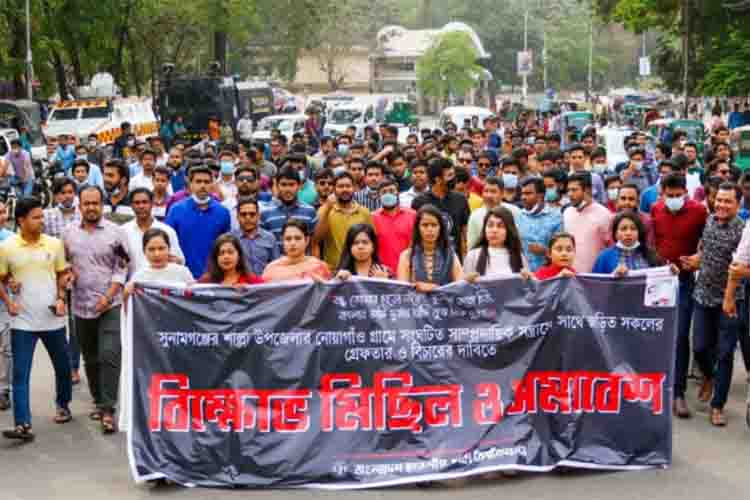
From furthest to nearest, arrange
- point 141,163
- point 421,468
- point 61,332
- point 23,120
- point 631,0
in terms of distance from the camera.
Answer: point 631,0 < point 23,120 < point 141,163 < point 61,332 < point 421,468

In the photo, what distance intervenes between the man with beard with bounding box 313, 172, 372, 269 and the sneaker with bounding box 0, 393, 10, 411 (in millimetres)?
2667

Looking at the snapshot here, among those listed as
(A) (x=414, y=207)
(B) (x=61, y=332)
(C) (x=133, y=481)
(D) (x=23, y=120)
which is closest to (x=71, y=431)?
(B) (x=61, y=332)

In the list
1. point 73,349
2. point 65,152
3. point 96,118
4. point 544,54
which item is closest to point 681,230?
point 73,349

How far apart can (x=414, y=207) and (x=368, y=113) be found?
119 feet

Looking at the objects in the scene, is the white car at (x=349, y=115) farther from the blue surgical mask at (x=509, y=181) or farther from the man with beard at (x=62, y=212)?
the man with beard at (x=62, y=212)

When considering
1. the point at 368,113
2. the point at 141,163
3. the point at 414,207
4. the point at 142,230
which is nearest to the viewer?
the point at 142,230

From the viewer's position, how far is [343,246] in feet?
33.1

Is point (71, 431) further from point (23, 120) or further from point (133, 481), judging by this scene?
point (23, 120)

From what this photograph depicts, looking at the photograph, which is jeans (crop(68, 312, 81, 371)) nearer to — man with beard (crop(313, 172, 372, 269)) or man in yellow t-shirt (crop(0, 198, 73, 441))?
man in yellow t-shirt (crop(0, 198, 73, 441))

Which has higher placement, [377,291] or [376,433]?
[377,291]

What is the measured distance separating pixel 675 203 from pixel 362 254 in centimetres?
272

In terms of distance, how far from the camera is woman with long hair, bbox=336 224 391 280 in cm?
893

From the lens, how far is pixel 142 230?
10047 millimetres

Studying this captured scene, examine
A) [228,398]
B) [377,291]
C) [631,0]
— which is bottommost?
[228,398]
